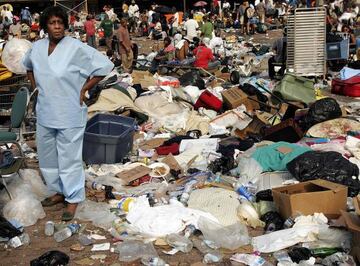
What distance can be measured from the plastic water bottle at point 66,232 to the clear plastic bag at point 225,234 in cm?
107

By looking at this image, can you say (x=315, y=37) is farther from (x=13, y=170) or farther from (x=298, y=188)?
(x=13, y=170)

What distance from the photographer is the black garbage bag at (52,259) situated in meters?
3.89

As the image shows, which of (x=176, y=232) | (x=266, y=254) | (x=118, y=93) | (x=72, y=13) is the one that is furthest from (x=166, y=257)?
(x=72, y=13)

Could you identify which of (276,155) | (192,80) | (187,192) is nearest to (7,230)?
(187,192)

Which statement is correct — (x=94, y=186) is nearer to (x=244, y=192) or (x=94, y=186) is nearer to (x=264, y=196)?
(x=244, y=192)

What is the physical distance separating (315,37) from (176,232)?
7.78m

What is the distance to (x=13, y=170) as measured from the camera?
4.79m

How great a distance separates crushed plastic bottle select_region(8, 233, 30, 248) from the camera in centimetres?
429

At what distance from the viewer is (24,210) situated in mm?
4668

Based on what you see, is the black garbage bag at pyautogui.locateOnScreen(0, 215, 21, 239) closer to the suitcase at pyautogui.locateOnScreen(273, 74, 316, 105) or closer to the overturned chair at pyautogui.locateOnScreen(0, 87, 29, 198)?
the overturned chair at pyautogui.locateOnScreen(0, 87, 29, 198)

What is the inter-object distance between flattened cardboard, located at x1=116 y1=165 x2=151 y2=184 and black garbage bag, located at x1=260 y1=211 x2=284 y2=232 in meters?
1.60

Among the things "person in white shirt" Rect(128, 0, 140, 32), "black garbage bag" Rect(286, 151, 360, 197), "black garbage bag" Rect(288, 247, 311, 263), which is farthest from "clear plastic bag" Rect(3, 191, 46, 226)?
"person in white shirt" Rect(128, 0, 140, 32)

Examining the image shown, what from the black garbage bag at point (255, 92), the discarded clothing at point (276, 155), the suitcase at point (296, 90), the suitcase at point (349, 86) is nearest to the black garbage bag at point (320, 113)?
the discarded clothing at point (276, 155)

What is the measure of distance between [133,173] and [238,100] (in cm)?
321
